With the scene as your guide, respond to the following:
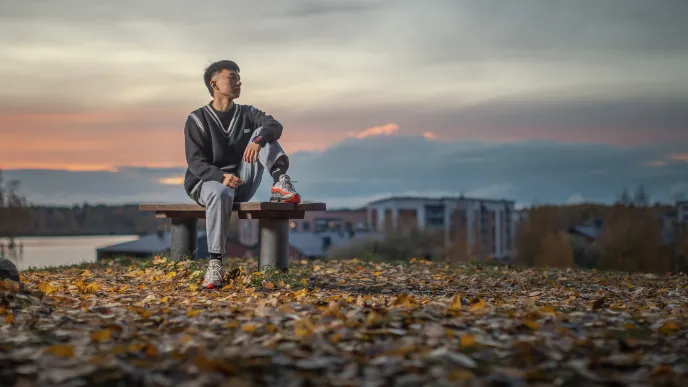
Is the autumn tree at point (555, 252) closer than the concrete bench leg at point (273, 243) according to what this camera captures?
No

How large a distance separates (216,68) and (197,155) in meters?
1.22

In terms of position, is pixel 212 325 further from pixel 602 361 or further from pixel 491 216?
pixel 491 216

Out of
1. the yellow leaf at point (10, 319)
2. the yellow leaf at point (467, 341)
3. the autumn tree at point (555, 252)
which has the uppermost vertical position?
the yellow leaf at point (10, 319)

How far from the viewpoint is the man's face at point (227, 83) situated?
9695 mm

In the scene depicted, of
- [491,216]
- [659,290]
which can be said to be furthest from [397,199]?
[659,290]

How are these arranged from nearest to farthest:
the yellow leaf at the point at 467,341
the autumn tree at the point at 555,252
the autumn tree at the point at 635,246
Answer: the yellow leaf at the point at 467,341 → the autumn tree at the point at 635,246 → the autumn tree at the point at 555,252

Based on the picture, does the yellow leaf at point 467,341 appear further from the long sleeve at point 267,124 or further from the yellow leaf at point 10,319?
the long sleeve at point 267,124

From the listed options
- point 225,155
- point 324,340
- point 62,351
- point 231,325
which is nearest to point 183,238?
point 225,155

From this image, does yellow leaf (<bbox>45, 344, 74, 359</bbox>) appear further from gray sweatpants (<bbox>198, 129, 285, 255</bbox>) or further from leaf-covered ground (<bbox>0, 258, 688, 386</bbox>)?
gray sweatpants (<bbox>198, 129, 285, 255</bbox>)

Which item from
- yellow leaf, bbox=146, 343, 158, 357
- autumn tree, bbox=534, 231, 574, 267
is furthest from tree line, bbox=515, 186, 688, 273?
yellow leaf, bbox=146, 343, 158, 357

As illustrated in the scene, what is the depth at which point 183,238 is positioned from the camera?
11.4 m

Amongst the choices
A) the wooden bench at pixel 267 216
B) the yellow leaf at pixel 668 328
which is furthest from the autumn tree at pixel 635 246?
the yellow leaf at pixel 668 328

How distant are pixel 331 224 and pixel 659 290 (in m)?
114

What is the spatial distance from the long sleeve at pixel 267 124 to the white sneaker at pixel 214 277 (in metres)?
1.76
